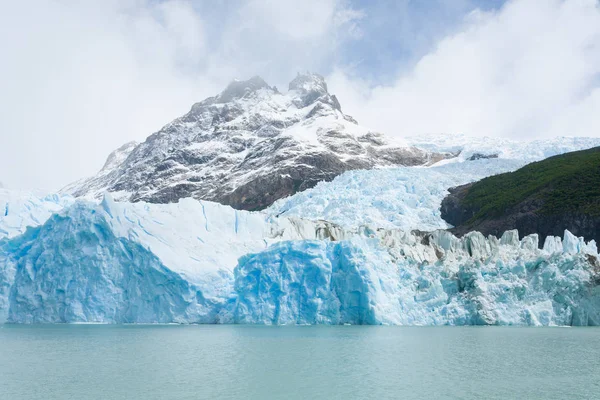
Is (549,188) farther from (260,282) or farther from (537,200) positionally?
(260,282)

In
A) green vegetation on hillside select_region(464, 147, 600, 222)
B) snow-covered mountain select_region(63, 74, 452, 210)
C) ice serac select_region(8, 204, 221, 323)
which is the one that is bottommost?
ice serac select_region(8, 204, 221, 323)

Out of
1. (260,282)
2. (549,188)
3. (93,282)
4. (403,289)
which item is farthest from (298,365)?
(549,188)

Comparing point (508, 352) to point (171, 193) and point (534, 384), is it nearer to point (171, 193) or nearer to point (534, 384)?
point (534, 384)

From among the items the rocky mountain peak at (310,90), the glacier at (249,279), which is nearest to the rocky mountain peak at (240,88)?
the rocky mountain peak at (310,90)

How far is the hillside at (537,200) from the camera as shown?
42.1m

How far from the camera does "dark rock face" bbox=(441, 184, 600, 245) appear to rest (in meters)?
41.2

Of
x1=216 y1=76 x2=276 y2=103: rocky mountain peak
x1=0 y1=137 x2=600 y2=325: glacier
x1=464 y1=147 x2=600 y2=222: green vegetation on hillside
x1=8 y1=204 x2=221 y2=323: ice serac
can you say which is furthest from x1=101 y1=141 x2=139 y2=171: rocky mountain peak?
x1=0 y1=137 x2=600 y2=325: glacier

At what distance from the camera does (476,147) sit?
81750mm

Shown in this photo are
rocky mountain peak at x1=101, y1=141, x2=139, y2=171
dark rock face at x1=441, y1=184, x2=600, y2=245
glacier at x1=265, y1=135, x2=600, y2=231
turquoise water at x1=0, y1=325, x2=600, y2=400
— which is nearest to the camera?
turquoise water at x1=0, y1=325, x2=600, y2=400

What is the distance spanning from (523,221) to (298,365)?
3473cm

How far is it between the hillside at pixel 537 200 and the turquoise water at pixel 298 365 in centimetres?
2124

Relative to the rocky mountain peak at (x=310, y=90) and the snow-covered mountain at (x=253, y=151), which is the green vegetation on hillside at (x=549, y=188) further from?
the rocky mountain peak at (x=310, y=90)

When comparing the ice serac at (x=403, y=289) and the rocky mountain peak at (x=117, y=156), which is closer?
the ice serac at (x=403, y=289)

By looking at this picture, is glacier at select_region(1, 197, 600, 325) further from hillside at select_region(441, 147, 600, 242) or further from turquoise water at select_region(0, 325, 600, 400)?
hillside at select_region(441, 147, 600, 242)
